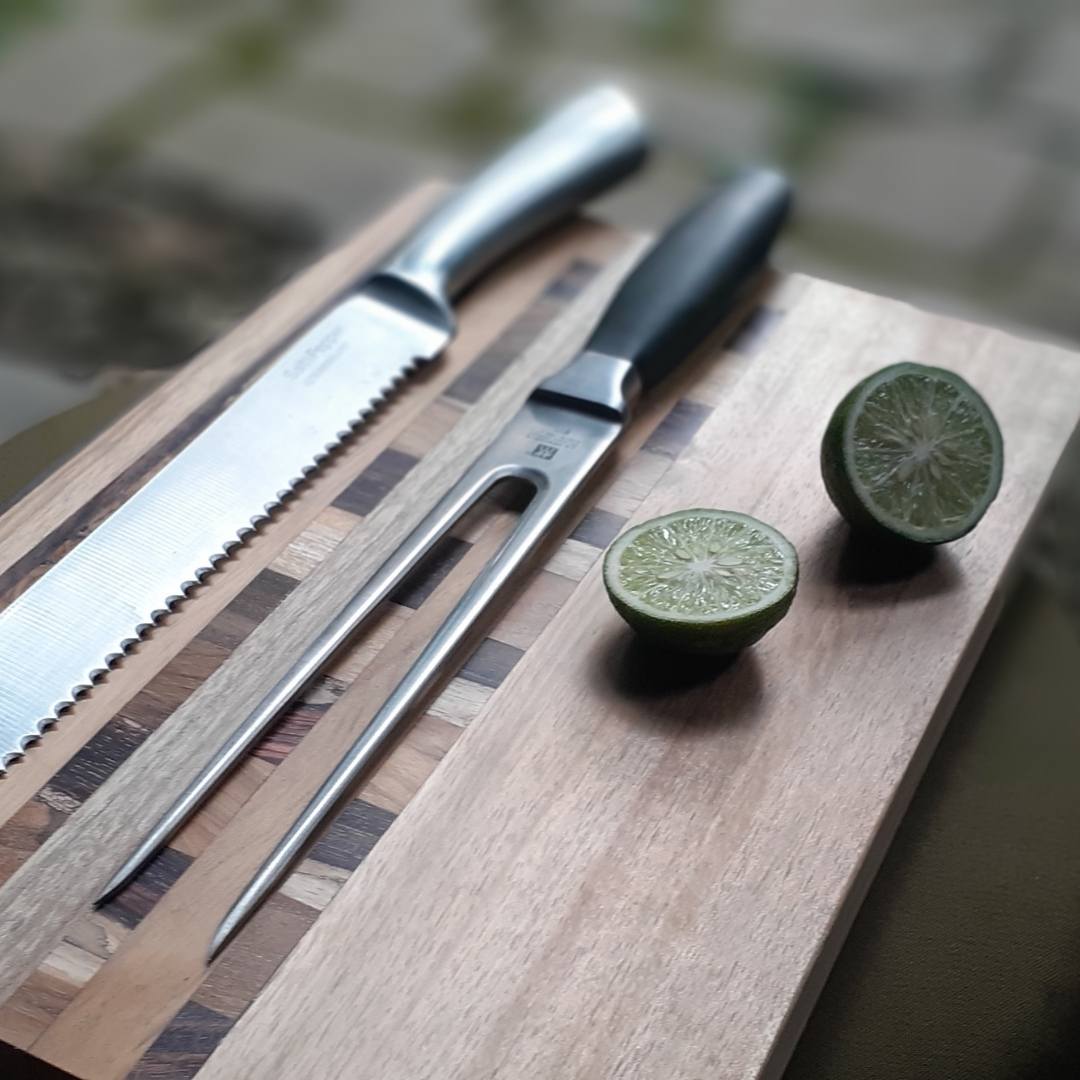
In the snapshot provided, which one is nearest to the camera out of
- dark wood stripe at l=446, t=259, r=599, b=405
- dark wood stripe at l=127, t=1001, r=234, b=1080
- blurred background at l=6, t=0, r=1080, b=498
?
dark wood stripe at l=127, t=1001, r=234, b=1080

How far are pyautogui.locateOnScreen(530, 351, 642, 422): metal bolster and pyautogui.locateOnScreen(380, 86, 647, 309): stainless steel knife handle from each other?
164mm

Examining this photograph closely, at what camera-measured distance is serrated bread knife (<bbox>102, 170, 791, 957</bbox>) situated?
0.87 meters

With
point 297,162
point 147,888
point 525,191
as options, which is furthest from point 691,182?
point 147,888

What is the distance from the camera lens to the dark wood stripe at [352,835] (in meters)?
0.85

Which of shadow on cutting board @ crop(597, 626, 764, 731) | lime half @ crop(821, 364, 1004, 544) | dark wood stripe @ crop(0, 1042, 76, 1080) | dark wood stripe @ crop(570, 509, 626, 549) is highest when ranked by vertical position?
lime half @ crop(821, 364, 1004, 544)

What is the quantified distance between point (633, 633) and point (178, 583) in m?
0.31

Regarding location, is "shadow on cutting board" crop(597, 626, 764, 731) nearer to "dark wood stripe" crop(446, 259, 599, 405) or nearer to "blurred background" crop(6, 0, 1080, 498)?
"dark wood stripe" crop(446, 259, 599, 405)

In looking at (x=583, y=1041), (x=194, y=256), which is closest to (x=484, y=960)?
(x=583, y=1041)

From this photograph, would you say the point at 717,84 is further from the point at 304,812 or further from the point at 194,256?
the point at 304,812

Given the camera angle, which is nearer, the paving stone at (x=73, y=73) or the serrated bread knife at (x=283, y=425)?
the serrated bread knife at (x=283, y=425)

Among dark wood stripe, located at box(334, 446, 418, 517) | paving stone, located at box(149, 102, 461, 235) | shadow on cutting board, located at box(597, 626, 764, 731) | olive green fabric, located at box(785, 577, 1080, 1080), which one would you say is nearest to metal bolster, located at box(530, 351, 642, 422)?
dark wood stripe, located at box(334, 446, 418, 517)

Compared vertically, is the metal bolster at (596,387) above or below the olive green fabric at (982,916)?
above

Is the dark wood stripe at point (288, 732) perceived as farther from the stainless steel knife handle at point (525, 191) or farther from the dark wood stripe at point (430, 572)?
the stainless steel knife handle at point (525, 191)

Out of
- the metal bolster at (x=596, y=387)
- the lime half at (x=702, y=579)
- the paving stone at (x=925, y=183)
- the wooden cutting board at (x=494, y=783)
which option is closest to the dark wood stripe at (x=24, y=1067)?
the wooden cutting board at (x=494, y=783)
